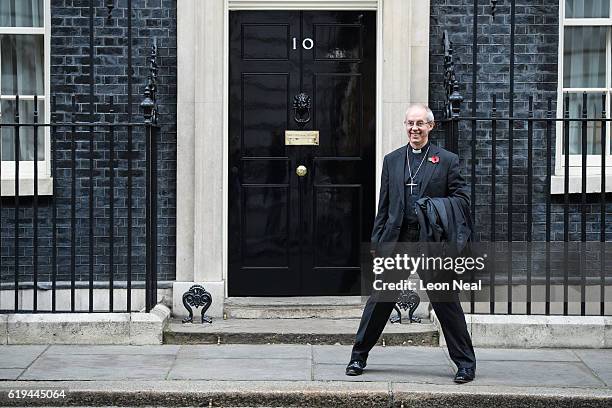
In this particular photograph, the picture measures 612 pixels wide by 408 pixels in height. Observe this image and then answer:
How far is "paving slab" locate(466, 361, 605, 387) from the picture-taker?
7691mm

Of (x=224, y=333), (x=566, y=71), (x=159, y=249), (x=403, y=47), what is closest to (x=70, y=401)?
(x=224, y=333)

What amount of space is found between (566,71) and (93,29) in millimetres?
3987

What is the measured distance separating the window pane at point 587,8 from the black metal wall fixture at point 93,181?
3517 mm

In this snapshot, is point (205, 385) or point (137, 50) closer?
point (205, 385)

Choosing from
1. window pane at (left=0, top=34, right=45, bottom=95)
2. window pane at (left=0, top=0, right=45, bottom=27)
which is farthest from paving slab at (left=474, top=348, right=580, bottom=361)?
window pane at (left=0, top=0, right=45, bottom=27)

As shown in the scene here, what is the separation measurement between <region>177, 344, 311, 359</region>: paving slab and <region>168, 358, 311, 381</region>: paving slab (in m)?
0.12

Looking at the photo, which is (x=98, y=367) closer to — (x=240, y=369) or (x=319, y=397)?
(x=240, y=369)

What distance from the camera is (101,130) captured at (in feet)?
31.2

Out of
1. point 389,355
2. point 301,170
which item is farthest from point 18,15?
point 389,355

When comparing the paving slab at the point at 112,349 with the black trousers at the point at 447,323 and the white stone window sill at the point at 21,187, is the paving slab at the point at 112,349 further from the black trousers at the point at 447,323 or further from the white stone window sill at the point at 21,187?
the black trousers at the point at 447,323

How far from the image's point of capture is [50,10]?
953 cm

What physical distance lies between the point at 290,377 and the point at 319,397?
464mm

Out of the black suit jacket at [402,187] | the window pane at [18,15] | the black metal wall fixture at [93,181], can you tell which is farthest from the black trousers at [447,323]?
the window pane at [18,15]

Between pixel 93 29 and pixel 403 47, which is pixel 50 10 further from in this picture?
pixel 403 47
